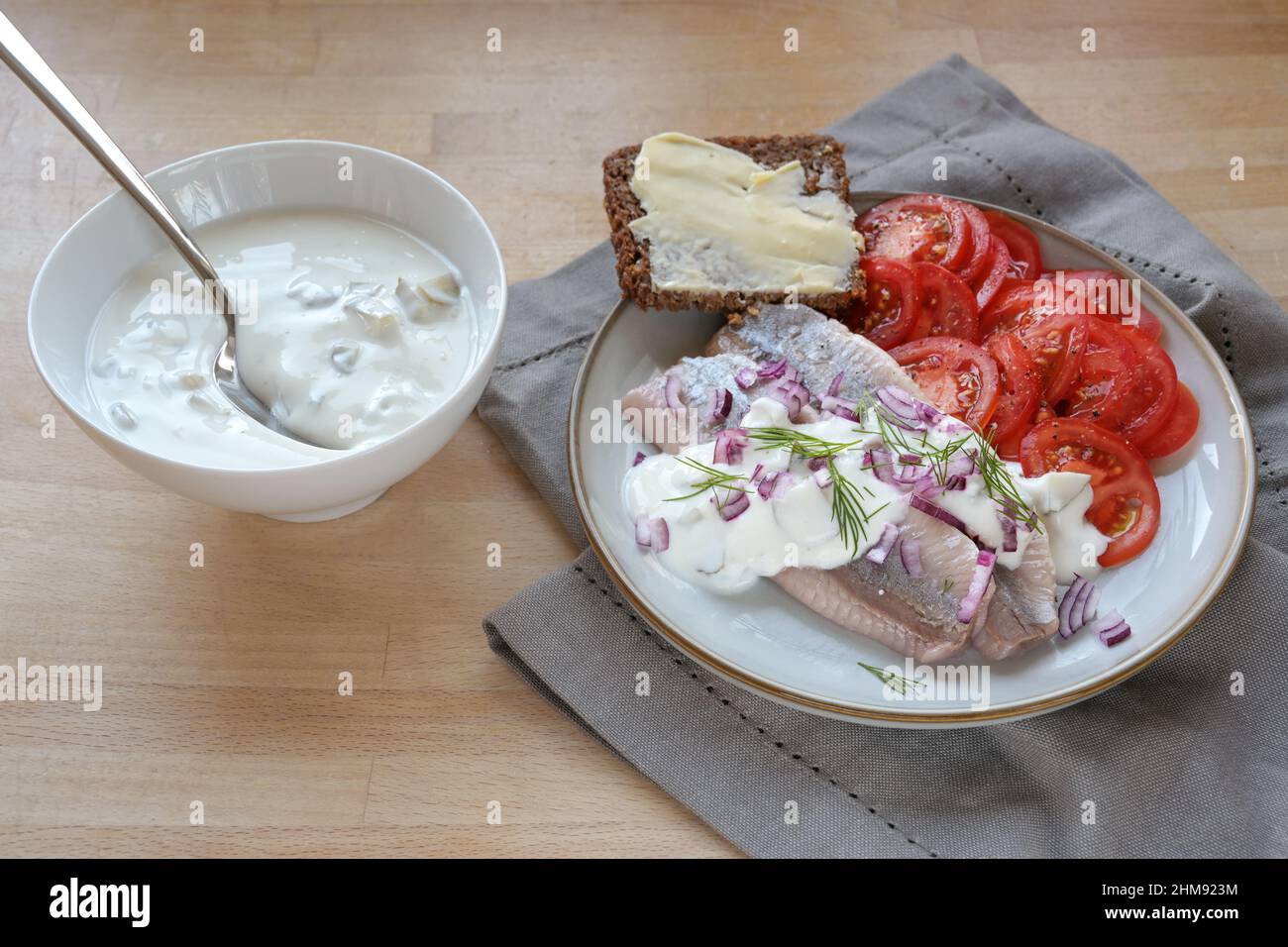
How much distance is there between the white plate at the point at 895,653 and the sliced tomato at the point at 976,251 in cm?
37

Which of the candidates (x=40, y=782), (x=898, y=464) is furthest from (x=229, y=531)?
(x=898, y=464)

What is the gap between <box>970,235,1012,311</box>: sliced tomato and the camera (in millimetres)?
2756

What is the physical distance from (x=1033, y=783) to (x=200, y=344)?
1.82 m

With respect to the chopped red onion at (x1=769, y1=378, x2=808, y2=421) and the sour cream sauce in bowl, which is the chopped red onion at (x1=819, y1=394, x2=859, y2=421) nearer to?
the chopped red onion at (x1=769, y1=378, x2=808, y2=421)

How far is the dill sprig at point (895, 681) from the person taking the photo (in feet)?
7.28

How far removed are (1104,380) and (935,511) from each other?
59 centimetres

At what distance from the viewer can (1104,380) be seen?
8.45ft

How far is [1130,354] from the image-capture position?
2586mm

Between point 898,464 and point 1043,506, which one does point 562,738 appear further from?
point 1043,506

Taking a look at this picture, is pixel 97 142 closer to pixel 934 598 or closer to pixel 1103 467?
pixel 934 598

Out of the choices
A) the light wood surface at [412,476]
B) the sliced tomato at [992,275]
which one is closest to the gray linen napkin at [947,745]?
the light wood surface at [412,476]

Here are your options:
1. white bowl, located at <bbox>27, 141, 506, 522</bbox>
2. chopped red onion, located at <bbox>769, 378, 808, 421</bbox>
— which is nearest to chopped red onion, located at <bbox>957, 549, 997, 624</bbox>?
chopped red onion, located at <bbox>769, 378, 808, 421</bbox>

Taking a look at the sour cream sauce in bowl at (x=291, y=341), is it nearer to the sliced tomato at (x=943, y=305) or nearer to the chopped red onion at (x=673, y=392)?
the chopped red onion at (x=673, y=392)

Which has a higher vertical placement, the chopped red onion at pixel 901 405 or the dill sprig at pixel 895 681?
the chopped red onion at pixel 901 405
